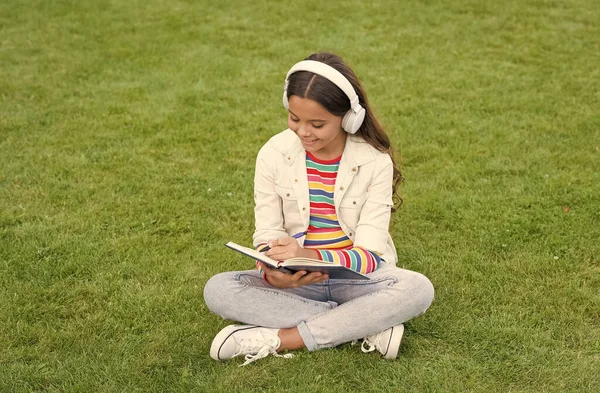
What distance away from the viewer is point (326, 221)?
3.83 metres

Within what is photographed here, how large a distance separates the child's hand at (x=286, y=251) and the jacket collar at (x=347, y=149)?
19.3 inches

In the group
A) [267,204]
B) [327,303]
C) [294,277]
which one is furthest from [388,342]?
[267,204]

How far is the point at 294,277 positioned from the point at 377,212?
1.97ft

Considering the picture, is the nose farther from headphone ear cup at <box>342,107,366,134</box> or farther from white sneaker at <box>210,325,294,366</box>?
white sneaker at <box>210,325,294,366</box>

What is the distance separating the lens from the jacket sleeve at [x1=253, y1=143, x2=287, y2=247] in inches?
150

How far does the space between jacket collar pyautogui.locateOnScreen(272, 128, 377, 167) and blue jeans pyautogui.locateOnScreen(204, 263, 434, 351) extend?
59 centimetres

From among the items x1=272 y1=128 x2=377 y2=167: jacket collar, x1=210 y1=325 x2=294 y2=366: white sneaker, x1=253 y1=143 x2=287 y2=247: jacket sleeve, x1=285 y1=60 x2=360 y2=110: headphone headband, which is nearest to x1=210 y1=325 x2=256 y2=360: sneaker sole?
x1=210 y1=325 x2=294 y2=366: white sneaker

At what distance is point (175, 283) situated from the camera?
4328mm

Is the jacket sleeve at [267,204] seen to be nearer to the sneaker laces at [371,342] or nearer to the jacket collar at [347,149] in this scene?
the jacket collar at [347,149]

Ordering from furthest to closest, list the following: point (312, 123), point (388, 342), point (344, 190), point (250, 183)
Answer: point (250, 183) < point (344, 190) < point (388, 342) < point (312, 123)

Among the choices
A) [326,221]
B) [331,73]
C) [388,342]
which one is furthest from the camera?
[326,221]

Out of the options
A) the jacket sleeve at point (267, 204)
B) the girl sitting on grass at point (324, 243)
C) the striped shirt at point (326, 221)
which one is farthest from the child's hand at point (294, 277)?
the jacket sleeve at point (267, 204)

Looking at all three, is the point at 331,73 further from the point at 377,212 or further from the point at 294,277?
the point at 294,277

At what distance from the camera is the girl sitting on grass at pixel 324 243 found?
354 centimetres
